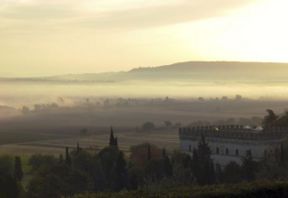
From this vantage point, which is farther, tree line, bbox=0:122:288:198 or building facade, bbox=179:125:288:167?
building facade, bbox=179:125:288:167

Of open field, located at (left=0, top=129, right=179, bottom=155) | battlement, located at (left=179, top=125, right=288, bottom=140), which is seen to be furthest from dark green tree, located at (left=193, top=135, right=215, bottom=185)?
open field, located at (left=0, top=129, right=179, bottom=155)

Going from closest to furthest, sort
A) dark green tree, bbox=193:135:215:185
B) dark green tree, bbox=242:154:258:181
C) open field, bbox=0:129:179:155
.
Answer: dark green tree, bbox=242:154:258:181 < dark green tree, bbox=193:135:215:185 < open field, bbox=0:129:179:155

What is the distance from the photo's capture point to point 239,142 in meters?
60.6

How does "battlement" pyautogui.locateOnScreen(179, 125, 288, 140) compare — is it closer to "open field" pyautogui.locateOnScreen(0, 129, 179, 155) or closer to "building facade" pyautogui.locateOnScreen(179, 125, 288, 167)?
"building facade" pyautogui.locateOnScreen(179, 125, 288, 167)

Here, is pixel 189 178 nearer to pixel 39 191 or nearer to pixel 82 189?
pixel 82 189

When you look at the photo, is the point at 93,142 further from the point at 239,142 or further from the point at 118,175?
the point at 118,175

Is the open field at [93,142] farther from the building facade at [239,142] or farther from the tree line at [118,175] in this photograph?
the tree line at [118,175]

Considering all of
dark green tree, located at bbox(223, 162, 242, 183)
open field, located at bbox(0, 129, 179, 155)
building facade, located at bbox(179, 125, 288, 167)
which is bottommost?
open field, located at bbox(0, 129, 179, 155)

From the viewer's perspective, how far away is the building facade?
193 feet

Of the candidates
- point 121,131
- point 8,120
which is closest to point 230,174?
point 121,131

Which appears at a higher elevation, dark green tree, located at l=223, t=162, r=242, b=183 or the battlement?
the battlement

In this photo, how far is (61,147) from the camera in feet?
327

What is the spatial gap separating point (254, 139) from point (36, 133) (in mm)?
79060

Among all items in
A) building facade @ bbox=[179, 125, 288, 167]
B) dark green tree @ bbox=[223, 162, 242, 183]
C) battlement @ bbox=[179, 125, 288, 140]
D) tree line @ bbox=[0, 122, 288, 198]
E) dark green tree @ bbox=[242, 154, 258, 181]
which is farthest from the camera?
battlement @ bbox=[179, 125, 288, 140]
